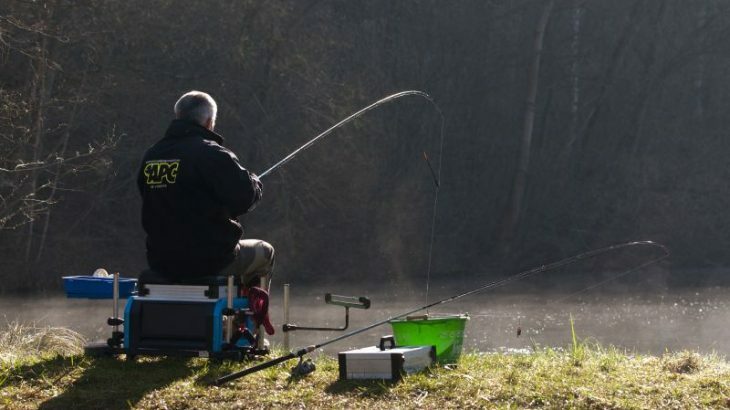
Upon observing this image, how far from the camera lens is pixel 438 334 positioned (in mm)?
5043

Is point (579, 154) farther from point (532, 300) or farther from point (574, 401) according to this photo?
point (574, 401)

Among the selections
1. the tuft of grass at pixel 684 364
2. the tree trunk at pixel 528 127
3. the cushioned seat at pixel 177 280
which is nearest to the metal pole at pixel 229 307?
the cushioned seat at pixel 177 280

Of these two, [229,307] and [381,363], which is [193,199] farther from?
[381,363]

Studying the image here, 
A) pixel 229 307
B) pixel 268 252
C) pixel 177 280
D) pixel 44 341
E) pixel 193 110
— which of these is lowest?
pixel 44 341

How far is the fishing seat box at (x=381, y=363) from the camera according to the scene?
14.4 ft

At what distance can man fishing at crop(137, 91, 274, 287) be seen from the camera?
4820 mm

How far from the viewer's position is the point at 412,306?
44.7 ft

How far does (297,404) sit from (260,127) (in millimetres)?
15121

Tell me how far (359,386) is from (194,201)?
1.14 metres

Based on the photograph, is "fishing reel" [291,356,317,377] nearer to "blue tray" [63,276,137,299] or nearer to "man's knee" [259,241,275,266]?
"man's knee" [259,241,275,266]

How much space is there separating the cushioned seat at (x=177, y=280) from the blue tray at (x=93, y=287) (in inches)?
14.5

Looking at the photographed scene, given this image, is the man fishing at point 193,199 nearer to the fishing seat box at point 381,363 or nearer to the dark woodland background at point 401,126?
the fishing seat box at point 381,363

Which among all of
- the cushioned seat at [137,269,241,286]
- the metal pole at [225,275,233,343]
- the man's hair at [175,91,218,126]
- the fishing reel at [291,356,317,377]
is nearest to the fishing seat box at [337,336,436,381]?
the fishing reel at [291,356,317,377]

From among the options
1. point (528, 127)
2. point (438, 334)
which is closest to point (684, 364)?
point (438, 334)
